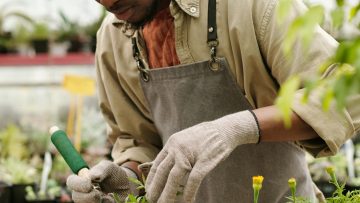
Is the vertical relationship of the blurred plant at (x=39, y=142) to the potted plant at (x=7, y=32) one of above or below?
below

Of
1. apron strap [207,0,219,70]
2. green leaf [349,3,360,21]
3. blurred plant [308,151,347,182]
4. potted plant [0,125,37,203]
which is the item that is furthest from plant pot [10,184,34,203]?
green leaf [349,3,360,21]

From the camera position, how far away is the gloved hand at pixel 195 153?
1.37 metres

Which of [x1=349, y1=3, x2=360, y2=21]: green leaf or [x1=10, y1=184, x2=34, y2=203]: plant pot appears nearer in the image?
[x1=349, y1=3, x2=360, y2=21]: green leaf

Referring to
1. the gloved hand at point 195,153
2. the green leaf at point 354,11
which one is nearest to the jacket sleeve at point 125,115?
the gloved hand at point 195,153

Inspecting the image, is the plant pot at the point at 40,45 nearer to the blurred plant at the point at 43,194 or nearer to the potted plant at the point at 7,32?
the potted plant at the point at 7,32

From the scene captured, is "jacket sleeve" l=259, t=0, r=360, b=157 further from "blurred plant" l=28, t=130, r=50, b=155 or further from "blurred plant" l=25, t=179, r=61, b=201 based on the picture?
"blurred plant" l=28, t=130, r=50, b=155

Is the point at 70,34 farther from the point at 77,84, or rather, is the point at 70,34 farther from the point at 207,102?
the point at 207,102

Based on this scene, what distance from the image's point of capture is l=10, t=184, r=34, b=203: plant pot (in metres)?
2.90

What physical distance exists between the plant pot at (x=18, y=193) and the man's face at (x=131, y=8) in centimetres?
148

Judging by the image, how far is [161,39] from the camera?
1769 mm

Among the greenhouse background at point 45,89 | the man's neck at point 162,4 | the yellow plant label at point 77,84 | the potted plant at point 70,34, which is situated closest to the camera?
the man's neck at point 162,4

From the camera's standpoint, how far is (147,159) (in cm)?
194

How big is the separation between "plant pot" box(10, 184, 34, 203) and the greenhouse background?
0.58m

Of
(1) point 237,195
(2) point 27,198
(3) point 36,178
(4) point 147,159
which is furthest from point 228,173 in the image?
(3) point 36,178
